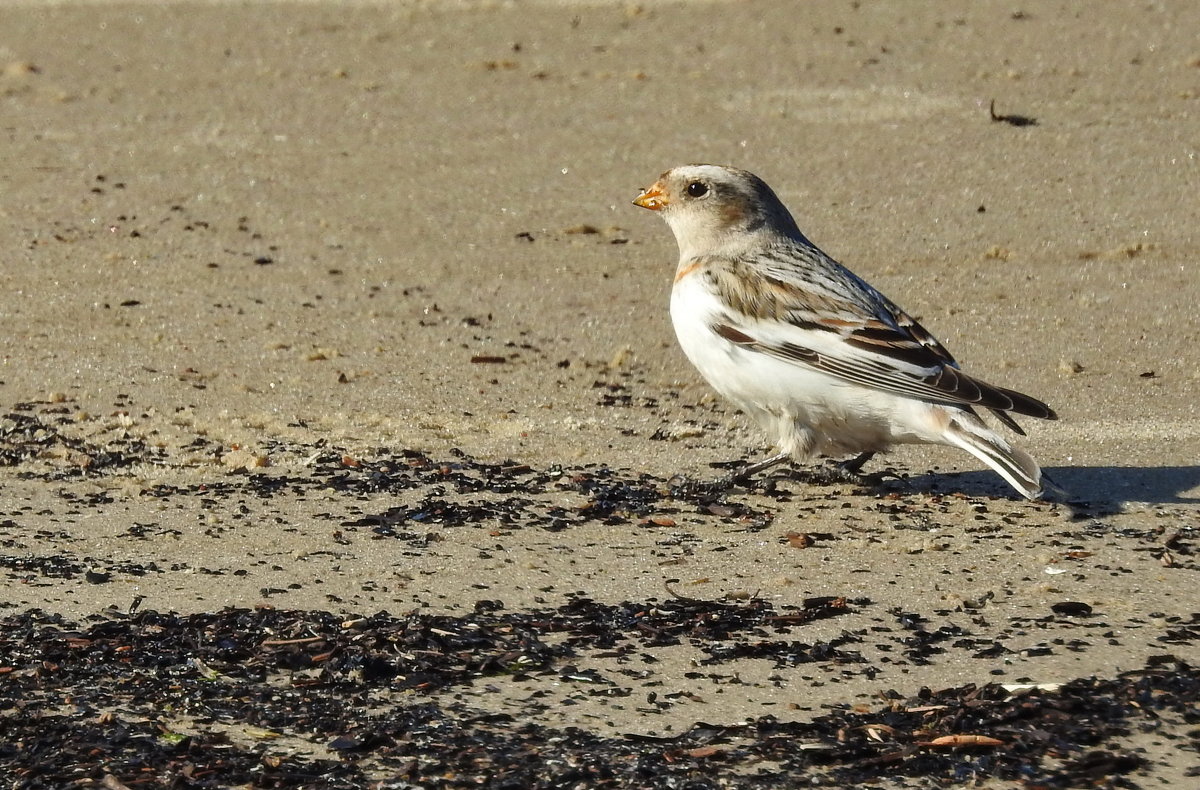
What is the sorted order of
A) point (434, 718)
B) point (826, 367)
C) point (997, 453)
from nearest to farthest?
point (434, 718), point (997, 453), point (826, 367)

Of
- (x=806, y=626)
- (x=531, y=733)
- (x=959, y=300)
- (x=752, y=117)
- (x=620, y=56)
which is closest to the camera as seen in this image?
(x=531, y=733)

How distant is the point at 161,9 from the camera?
1155 cm

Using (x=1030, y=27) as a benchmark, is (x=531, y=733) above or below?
below

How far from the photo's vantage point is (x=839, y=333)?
5633 mm

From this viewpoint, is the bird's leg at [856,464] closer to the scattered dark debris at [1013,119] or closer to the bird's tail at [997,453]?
the bird's tail at [997,453]

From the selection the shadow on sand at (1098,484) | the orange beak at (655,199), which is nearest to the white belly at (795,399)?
the shadow on sand at (1098,484)

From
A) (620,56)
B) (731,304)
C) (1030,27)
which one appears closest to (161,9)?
(620,56)

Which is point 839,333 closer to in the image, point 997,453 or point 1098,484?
point 997,453

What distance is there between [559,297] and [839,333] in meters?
2.40

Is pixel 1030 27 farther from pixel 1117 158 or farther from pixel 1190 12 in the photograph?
pixel 1117 158

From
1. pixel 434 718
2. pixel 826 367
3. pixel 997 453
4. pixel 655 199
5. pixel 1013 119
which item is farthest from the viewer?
pixel 1013 119

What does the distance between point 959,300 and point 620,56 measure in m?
3.50

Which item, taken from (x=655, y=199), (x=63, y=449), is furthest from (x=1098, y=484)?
(x=63, y=449)

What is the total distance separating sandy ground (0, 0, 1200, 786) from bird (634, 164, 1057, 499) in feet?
0.71
